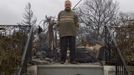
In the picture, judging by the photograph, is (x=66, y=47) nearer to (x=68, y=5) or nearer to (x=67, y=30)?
(x=67, y=30)

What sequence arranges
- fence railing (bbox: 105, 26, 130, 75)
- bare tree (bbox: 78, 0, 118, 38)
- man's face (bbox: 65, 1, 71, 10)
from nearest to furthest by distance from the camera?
fence railing (bbox: 105, 26, 130, 75), man's face (bbox: 65, 1, 71, 10), bare tree (bbox: 78, 0, 118, 38)

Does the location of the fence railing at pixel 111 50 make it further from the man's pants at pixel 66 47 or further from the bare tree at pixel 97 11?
the bare tree at pixel 97 11

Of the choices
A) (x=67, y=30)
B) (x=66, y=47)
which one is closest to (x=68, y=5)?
(x=67, y=30)

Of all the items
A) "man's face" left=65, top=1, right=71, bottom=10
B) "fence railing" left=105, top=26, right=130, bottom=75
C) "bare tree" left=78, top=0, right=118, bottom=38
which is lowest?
"fence railing" left=105, top=26, right=130, bottom=75

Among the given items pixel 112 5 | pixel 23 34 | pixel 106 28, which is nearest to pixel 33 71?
pixel 23 34

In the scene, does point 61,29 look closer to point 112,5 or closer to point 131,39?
point 131,39

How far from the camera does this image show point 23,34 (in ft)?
30.3

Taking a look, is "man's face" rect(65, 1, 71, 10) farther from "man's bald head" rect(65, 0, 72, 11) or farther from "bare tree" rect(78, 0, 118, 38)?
"bare tree" rect(78, 0, 118, 38)

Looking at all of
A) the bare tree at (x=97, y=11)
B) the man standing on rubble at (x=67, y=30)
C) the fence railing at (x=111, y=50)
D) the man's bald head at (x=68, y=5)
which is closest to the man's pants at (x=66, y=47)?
the man standing on rubble at (x=67, y=30)

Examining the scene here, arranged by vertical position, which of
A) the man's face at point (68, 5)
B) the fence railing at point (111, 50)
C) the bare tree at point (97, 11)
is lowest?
the fence railing at point (111, 50)

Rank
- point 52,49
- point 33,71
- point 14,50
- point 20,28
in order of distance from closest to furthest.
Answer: point 14,50 → point 33,71 → point 20,28 → point 52,49

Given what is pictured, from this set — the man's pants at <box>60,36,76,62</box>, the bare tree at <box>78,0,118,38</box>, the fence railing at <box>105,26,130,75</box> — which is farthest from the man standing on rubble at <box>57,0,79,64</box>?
the bare tree at <box>78,0,118,38</box>

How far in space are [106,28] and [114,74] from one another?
4.94 feet

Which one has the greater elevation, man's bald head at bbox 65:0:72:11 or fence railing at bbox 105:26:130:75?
man's bald head at bbox 65:0:72:11
